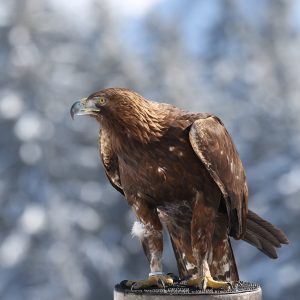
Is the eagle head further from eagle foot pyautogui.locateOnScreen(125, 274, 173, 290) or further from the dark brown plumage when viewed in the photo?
eagle foot pyautogui.locateOnScreen(125, 274, 173, 290)

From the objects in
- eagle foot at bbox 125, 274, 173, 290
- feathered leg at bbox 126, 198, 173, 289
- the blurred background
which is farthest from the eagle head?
the blurred background

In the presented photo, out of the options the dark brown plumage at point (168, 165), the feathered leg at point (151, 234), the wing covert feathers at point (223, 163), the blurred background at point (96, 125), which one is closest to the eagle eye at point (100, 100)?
the dark brown plumage at point (168, 165)

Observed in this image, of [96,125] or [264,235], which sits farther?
[96,125]

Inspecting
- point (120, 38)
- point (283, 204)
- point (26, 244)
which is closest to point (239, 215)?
point (283, 204)

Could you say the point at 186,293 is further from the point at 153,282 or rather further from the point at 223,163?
the point at 223,163

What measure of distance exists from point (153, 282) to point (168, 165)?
0.65m

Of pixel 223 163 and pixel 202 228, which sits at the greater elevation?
pixel 223 163

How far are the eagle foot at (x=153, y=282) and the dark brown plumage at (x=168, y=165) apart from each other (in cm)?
8

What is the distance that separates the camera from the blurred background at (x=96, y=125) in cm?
1601

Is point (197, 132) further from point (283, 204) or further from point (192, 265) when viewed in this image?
point (283, 204)

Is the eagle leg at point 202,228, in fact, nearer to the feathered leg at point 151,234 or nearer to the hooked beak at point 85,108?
the feathered leg at point 151,234

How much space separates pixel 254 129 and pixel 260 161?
4.55 ft

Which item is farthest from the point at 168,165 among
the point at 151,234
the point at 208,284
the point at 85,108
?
the point at 208,284

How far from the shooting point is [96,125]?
17938mm
